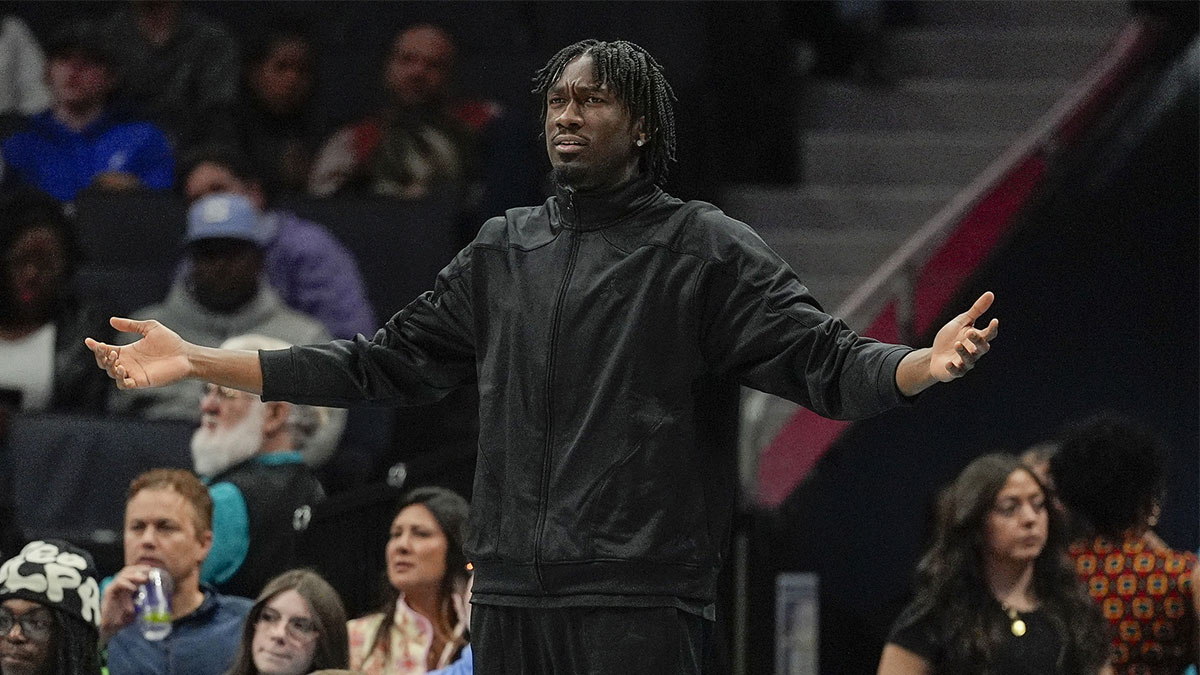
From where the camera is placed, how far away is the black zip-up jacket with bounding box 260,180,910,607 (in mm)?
2822

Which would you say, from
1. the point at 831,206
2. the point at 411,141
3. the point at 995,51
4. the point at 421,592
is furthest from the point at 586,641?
the point at 995,51

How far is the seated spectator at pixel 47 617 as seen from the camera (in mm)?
4473

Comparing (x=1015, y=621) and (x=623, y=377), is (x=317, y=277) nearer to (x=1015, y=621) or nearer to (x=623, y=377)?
(x=1015, y=621)

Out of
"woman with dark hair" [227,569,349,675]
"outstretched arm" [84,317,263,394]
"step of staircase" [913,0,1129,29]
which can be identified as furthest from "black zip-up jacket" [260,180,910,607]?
"step of staircase" [913,0,1129,29]

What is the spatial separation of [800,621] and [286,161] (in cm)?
307

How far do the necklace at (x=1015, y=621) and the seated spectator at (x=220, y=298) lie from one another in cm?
248

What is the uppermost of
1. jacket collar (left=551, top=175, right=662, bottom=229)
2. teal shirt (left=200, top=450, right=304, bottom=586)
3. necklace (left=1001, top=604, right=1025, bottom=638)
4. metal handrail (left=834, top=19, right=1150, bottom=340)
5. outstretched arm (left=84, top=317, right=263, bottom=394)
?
metal handrail (left=834, top=19, right=1150, bottom=340)

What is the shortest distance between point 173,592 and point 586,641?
219cm

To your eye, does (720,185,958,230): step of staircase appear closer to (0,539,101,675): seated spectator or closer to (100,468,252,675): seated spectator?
(100,468,252,675): seated spectator

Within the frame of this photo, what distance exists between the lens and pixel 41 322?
6426 millimetres

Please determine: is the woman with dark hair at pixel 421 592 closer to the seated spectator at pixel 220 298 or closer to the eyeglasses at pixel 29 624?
the eyeglasses at pixel 29 624

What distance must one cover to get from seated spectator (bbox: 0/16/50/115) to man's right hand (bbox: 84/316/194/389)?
560 cm

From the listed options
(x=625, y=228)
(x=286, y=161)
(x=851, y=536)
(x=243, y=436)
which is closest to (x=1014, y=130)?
(x=851, y=536)

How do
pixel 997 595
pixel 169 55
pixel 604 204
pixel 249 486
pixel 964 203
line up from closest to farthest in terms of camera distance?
pixel 604 204 → pixel 997 595 → pixel 249 486 → pixel 964 203 → pixel 169 55
